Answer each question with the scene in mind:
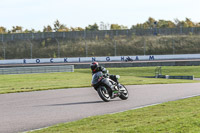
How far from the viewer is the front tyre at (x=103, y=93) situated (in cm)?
1405

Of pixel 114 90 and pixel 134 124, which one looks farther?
pixel 114 90

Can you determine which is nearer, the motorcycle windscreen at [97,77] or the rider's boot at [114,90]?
the motorcycle windscreen at [97,77]

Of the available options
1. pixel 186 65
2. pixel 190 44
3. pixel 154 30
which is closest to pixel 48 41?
pixel 154 30

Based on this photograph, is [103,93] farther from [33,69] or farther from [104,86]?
[33,69]

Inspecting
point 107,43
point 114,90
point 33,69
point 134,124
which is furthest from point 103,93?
point 107,43

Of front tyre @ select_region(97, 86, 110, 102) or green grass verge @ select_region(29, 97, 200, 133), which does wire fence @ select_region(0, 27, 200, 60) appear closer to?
front tyre @ select_region(97, 86, 110, 102)

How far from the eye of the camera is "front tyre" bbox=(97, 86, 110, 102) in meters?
14.1

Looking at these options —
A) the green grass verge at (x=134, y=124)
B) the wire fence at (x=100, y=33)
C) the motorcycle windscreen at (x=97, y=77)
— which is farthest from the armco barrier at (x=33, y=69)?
the wire fence at (x=100, y=33)

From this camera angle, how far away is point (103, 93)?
557 inches

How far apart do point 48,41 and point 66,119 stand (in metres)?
92.6

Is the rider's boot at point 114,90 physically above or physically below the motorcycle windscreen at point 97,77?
below

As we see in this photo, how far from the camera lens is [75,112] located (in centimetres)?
1157

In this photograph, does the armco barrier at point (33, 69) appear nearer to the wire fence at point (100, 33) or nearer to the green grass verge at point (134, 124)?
the green grass verge at point (134, 124)

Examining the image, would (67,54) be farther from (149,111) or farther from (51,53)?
(149,111)
